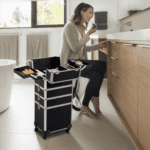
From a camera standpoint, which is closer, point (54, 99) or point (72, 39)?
point (54, 99)

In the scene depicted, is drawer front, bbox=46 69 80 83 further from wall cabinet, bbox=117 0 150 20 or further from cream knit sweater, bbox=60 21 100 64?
wall cabinet, bbox=117 0 150 20

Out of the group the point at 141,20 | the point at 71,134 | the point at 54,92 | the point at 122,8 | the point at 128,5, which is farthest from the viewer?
the point at 122,8

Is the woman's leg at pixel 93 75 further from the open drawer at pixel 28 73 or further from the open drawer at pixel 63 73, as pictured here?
the open drawer at pixel 28 73

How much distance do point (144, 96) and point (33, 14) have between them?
129 inches

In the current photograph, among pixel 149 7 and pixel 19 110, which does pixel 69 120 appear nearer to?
pixel 19 110

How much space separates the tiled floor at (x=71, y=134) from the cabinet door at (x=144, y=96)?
0.88 feet

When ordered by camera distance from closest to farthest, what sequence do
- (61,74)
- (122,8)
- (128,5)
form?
(61,74) → (128,5) → (122,8)

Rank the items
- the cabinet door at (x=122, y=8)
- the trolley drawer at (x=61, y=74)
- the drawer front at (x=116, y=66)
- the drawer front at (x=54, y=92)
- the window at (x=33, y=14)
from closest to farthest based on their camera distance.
Result: the trolley drawer at (x=61, y=74) → the drawer front at (x=54, y=92) → the drawer front at (x=116, y=66) → the cabinet door at (x=122, y=8) → the window at (x=33, y=14)

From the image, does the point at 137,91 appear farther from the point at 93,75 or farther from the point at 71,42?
the point at 71,42

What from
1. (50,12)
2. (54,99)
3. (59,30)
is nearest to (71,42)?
(54,99)

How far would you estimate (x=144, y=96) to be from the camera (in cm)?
108

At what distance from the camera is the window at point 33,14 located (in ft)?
12.2

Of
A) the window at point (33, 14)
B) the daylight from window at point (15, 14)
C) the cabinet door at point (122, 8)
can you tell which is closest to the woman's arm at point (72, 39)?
the cabinet door at point (122, 8)

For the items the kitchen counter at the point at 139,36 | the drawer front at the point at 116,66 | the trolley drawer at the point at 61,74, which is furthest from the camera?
the drawer front at the point at 116,66
